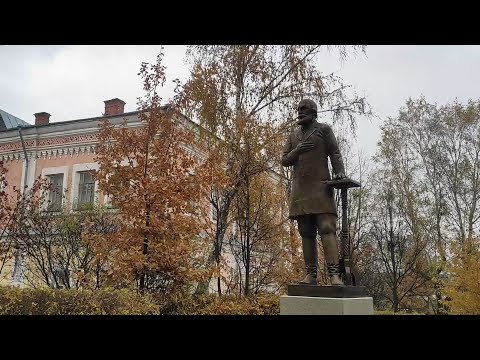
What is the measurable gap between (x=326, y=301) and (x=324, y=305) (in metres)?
0.05

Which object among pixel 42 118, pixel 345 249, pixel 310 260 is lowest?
pixel 310 260

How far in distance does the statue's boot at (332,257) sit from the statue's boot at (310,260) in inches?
9.8

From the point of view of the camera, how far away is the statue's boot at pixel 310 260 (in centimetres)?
544

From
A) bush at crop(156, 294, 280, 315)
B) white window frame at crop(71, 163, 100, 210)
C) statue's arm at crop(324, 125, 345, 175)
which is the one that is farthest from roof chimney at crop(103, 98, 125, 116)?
statue's arm at crop(324, 125, 345, 175)

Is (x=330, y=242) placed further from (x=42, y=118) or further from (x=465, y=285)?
(x=42, y=118)

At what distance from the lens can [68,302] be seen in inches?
280

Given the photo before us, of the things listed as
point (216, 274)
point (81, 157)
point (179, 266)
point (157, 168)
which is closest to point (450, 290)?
point (216, 274)

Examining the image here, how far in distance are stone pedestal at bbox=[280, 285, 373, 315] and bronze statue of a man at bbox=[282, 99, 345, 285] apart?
0.93 feet

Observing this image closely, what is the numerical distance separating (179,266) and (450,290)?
23.5 ft

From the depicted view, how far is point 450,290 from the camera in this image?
11.1m

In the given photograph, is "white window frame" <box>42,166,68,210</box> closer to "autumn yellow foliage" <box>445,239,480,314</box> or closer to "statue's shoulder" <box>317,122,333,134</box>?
"statue's shoulder" <box>317,122,333,134</box>

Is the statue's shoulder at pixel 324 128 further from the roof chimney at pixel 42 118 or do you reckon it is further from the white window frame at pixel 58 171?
the roof chimney at pixel 42 118

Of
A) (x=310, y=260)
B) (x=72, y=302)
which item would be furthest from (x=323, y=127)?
(x=72, y=302)
